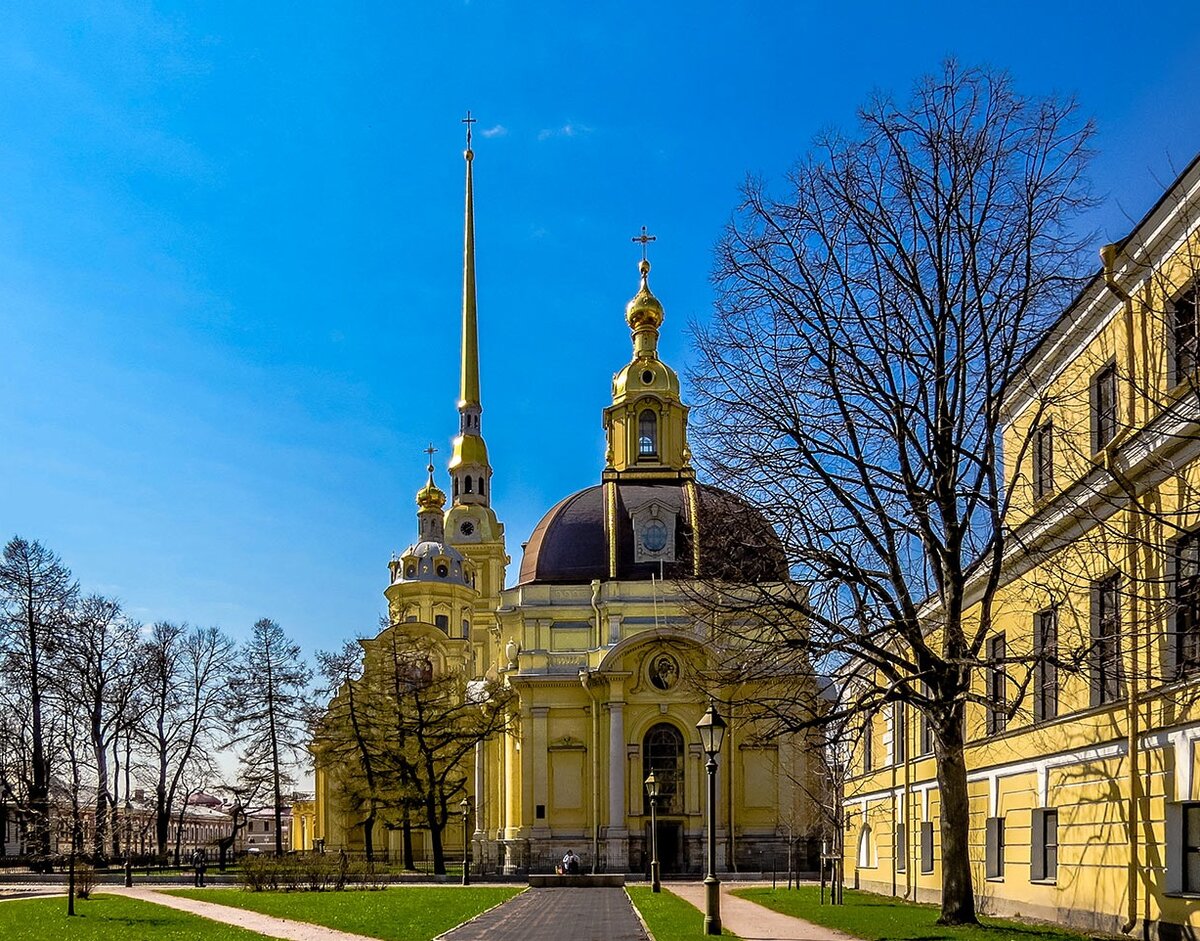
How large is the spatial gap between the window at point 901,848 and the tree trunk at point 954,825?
37.0 feet

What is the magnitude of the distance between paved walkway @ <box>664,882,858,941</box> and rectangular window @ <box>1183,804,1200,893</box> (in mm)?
5294

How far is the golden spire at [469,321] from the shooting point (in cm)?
10619

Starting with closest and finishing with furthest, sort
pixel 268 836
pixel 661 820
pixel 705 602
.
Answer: pixel 705 602 < pixel 661 820 < pixel 268 836

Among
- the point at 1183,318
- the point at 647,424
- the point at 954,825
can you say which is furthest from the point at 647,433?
the point at 1183,318

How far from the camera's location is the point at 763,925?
23.9 metres

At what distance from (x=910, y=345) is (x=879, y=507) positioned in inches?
98.2

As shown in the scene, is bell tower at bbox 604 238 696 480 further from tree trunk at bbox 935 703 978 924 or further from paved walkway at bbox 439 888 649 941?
tree trunk at bbox 935 703 978 924

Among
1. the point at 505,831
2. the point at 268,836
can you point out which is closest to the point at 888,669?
the point at 505,831

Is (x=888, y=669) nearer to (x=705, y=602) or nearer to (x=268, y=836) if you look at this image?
(x=705, y=602)

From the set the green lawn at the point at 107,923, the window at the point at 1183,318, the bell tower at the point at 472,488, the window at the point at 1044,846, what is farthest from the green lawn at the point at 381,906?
the bell tower at the point at 472,488

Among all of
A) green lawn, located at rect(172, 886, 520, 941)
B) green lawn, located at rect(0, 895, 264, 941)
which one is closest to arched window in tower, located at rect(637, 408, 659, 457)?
green lawn, located at rect(172, 886, 520, 941)

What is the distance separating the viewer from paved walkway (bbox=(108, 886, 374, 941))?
71.8 feet

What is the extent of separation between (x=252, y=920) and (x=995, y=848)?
13509 millimetres

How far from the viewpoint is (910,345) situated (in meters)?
21.0
